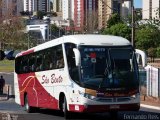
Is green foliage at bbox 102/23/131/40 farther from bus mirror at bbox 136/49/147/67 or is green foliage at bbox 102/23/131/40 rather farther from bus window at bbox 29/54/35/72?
bus mirror at bbox 136/49/147/67

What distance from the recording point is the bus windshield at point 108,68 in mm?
16828

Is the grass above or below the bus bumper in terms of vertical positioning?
below

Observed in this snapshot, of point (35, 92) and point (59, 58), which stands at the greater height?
point (59, 58)

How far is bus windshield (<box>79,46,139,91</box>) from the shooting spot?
1683 cm

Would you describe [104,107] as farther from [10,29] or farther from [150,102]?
[10,29]

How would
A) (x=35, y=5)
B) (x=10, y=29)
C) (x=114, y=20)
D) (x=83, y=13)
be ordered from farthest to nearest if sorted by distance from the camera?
(x=35, y=5) < (x=83, y=13) < (x=114, y=20) < (x=10, y=29)

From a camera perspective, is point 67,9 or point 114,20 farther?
point 67,9

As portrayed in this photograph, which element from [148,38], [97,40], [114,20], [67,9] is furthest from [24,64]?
[67,9]

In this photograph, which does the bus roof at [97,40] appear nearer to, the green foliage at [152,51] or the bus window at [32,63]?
the bus window at [32,63]

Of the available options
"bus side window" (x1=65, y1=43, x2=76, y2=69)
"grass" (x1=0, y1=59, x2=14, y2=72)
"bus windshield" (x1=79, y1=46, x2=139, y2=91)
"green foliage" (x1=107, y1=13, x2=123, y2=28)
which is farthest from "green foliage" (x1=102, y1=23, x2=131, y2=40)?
"bus windshield" (x1=79, y1=46, x2=139, y2=91)

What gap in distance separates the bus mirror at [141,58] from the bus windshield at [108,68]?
11.3 inches

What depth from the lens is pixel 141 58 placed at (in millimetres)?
17719

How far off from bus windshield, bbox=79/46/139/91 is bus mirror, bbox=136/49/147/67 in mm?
286

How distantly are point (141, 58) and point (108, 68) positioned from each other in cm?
144
